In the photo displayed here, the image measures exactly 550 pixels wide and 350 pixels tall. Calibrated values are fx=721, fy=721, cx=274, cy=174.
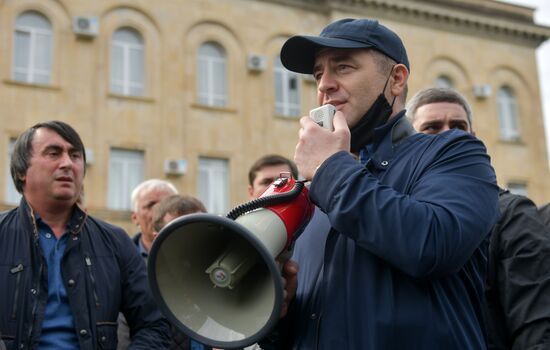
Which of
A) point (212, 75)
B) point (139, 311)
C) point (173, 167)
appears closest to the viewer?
point (139, 311)

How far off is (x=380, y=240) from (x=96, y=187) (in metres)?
16.9

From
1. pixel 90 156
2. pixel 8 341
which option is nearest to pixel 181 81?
pixel 90 156

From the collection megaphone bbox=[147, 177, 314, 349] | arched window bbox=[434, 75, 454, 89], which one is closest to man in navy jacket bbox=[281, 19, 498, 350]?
megaphone bbox=[147, 177, 314, 349]

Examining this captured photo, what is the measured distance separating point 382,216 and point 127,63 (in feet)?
59.8

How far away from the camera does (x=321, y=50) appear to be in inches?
113

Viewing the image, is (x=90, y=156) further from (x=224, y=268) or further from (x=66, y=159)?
(x=224, y=268)

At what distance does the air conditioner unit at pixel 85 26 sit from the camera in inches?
736

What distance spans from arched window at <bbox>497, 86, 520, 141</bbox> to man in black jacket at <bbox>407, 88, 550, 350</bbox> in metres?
22.2

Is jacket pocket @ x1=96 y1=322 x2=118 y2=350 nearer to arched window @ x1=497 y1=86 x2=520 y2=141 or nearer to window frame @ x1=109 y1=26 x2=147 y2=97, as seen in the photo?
window frame @ x1=109 y1=26 x2=147 y2=97

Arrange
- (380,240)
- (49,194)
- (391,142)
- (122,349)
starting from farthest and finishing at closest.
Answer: (122,349) < (49,194) < (391,142) < (380,240)

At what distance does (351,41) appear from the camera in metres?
2.75

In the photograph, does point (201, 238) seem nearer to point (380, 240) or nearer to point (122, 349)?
point (380, 240)

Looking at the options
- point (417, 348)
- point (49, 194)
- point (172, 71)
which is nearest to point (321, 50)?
point (417, 348)

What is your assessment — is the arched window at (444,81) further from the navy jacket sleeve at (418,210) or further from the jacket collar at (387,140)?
the navy jacket sleeve at (418,210)
